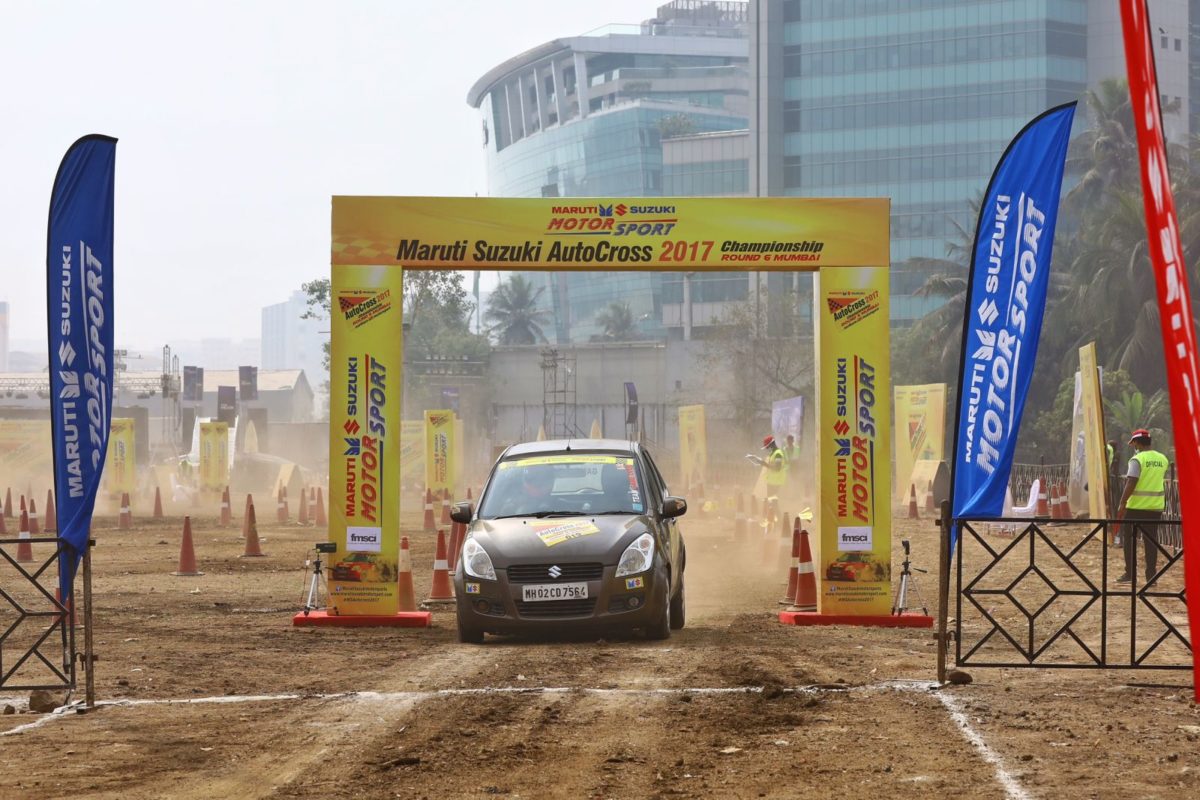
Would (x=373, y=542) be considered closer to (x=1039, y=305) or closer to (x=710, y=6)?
(x=1039, y=305)

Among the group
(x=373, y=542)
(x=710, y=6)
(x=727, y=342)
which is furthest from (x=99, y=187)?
(x=710, y=6)

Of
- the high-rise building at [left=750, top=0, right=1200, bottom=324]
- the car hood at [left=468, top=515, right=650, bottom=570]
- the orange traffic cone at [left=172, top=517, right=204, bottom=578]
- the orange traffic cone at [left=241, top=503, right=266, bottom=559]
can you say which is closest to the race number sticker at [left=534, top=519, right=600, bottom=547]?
the car hood at [left=468, top=515, right=650, bottom=570]

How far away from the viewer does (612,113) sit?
Result: 154625 mm

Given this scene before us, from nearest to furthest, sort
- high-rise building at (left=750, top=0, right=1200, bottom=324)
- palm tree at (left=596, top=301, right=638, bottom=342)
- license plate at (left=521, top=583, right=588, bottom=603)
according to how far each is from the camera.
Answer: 1. license plate at (left=521, top=583, right=588, bottom=603)
2. high-rise building at (left=750, top=0, right=1200, bottom=324)
3. palm tree at (left=596, top=301, right=638, bottom=342)

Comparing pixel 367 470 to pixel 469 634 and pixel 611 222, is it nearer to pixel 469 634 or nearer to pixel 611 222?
pixel 469 634

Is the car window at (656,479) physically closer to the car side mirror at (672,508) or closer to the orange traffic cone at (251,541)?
the car side mirror at (672,508)

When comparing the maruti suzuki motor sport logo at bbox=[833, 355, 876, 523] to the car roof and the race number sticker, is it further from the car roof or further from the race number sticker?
the race number sticker

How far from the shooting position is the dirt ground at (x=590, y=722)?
713cm

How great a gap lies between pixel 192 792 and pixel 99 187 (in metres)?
4.41

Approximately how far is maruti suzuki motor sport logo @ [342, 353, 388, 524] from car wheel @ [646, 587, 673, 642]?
3.14m

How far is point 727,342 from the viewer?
A: 7856 cm

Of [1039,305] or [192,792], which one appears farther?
[1039,305]

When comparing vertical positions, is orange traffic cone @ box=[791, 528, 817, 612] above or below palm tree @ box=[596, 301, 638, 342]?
below

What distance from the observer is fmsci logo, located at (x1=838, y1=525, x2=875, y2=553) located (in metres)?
14.4
